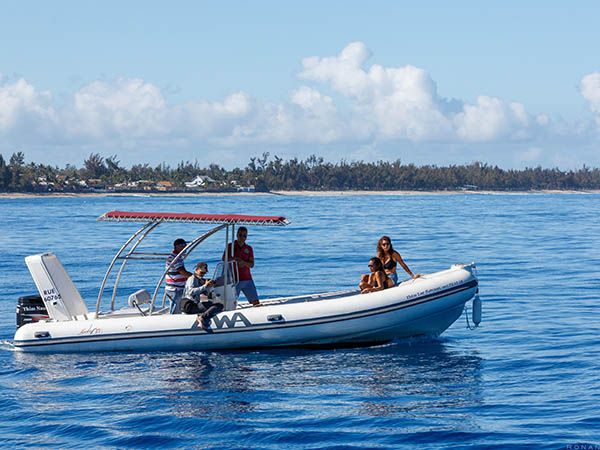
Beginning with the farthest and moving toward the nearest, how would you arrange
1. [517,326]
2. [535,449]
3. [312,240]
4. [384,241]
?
[312,240], [517,326], [384,241], [535,449]

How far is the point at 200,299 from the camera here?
1670cm

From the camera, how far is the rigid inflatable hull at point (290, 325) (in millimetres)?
16656

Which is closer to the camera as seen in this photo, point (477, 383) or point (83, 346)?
point (477, 383)

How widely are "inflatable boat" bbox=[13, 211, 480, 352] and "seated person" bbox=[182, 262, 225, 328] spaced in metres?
0.13

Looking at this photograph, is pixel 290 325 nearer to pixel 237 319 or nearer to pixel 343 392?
pixel 237 319

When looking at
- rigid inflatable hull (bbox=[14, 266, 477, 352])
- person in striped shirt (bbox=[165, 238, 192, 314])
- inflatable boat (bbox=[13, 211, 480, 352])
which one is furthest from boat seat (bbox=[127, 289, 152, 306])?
person in striped shirt (bbox=[165, 238, 192, 314])

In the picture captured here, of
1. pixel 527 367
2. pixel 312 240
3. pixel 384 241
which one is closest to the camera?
pixel 527 367

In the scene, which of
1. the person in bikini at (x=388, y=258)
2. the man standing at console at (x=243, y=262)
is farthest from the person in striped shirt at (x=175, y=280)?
the person in bikini at (x=388, y=258)

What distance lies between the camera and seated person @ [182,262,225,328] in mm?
16656

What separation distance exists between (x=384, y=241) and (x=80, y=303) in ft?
18.2

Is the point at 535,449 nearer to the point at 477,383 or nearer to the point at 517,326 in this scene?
the point at 477,383

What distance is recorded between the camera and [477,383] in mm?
14750

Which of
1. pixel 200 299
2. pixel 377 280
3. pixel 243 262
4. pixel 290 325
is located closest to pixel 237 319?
pixel 200 299

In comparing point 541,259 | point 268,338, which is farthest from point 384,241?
point 541,259
